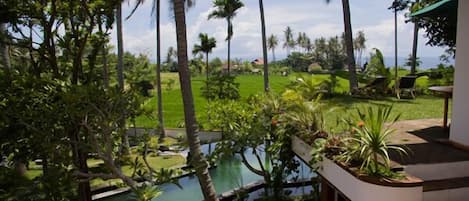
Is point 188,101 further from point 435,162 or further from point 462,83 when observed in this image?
point 462,83

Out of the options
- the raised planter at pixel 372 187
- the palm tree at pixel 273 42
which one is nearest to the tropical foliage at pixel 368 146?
the raised planter at pixel 372 187

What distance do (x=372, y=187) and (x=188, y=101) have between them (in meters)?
2.81

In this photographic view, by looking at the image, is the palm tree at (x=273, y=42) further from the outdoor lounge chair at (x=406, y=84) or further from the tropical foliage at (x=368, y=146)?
the tropical foliage at (x=368, y=146)

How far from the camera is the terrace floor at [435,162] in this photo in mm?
3887

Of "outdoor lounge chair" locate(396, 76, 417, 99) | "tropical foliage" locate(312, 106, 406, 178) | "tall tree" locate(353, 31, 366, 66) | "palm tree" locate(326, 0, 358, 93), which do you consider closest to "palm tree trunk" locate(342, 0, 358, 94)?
"palm tree" locate(326, 0, 358, 93)

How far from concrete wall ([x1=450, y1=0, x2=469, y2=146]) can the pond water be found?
143 inches

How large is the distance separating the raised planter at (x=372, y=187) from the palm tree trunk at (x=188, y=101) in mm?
1933

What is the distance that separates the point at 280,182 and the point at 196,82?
84.6ft

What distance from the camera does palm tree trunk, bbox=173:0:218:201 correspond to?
17.1 feet

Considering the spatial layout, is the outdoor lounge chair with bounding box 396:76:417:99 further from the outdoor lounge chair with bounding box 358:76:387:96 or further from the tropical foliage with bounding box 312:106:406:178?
the tropical foliage with bounding box 312:106:406:178

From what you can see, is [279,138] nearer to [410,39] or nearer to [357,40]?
[410,39]

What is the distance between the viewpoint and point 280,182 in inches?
275

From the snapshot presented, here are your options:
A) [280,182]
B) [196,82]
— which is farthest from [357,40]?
[280,182]

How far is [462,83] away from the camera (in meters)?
4.52
